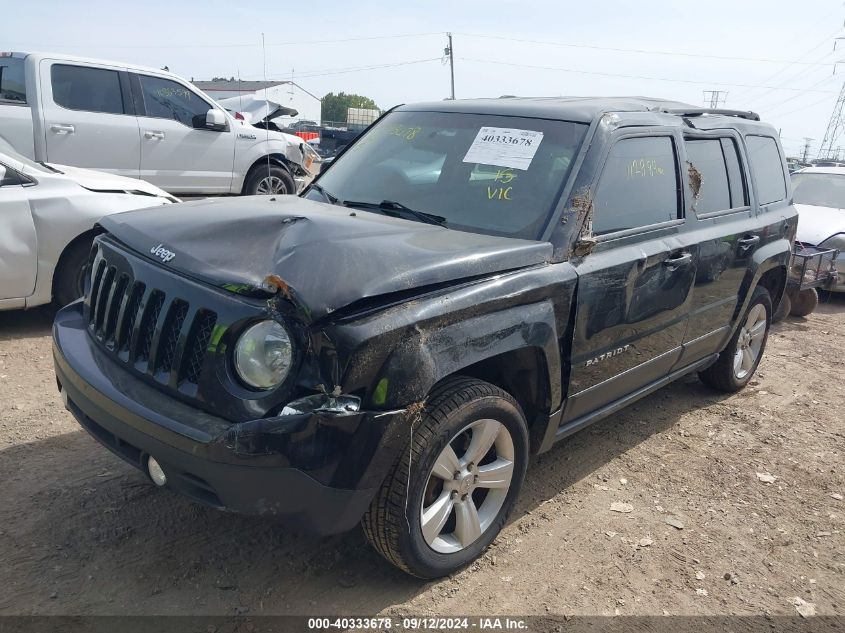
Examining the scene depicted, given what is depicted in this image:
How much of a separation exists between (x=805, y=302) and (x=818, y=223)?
1592 mm

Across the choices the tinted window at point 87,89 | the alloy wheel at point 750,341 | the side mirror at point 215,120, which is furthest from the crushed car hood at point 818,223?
the tinted window at point 87,89

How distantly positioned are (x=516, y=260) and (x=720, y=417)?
2757 millimetres

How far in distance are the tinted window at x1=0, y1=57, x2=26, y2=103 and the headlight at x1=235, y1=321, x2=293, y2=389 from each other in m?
6.63

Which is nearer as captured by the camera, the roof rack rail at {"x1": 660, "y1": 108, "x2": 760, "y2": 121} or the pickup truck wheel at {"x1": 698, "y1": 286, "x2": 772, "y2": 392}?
the roof rack rail at {"x1": 660, "y1": 108, "x2": 760, "y2": 121}

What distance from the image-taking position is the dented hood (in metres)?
2.42

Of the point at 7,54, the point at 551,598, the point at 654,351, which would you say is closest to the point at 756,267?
the point at 654,351

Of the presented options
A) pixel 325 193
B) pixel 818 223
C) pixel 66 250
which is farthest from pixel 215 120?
pixel 818 223

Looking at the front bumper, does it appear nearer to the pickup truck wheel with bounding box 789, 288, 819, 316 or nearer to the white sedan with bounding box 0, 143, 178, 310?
the white sedan with bounding box 0, 143, 178, 310

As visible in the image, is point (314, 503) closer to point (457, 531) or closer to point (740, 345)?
point (457, 531)

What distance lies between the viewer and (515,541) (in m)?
3.27

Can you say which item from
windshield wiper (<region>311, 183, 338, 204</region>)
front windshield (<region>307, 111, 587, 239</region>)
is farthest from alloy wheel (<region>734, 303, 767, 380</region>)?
windshield wiper (<region>311, 183, 338, 204</region>)

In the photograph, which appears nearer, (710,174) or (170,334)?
(170,334)

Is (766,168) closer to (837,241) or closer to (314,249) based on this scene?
(314,249)

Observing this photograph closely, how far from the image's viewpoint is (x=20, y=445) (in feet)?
12.3
